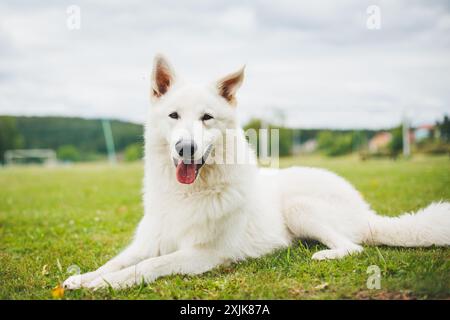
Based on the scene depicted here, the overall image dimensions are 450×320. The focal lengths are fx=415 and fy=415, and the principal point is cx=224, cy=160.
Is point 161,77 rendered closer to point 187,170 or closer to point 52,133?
point 187,170

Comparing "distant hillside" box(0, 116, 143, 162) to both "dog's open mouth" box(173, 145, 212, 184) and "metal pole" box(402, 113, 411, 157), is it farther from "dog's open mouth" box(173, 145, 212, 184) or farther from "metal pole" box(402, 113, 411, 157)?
"dog's open mouth" box(173, 145, 212, 184)

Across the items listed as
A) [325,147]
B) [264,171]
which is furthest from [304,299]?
[325,147]

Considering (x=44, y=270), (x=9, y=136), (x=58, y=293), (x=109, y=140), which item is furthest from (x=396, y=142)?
(x=9, y=136)

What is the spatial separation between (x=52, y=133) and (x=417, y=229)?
127 feet

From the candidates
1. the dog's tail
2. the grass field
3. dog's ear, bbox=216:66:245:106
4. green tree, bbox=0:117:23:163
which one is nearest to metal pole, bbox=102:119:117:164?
green tree, bbox=0:117:23:163

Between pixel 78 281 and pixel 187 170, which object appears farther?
pixel 187 170

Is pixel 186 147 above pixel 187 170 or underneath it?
above

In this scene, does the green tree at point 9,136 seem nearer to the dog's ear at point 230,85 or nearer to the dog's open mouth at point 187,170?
the dog's ear at point 230,85

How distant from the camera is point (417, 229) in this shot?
159 inches

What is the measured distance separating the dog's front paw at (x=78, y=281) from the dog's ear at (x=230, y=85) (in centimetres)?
200

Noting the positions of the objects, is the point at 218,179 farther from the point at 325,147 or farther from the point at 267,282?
the point at 325,147

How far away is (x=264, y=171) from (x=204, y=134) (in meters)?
1.66

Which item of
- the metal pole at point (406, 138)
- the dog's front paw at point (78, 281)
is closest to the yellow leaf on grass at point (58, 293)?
the dog's front paw at point (78, 281)

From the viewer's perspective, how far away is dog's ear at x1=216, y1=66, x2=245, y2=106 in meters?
3.89
